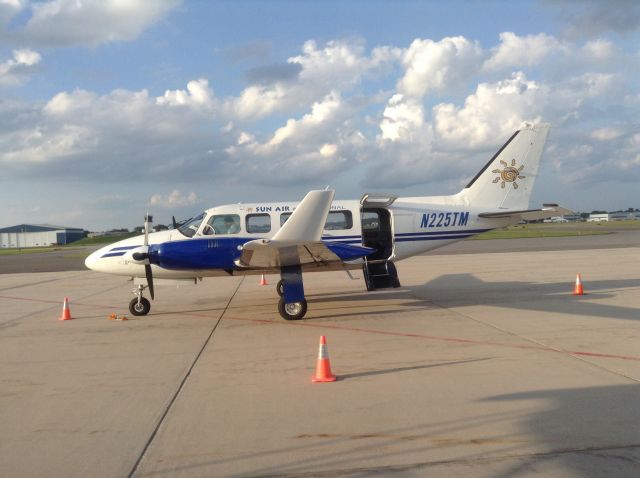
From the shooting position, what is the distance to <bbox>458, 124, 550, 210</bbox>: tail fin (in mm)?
15039

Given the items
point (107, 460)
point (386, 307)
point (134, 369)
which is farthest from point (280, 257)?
point (107, 460)

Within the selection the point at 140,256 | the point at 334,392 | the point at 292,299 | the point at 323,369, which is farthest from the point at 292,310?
the point at 334,392

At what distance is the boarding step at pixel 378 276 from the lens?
13.1m

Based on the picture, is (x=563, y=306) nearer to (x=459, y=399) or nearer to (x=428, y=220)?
(x=428, y=220)

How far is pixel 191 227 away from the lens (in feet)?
43.4

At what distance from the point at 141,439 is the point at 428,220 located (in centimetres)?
1055

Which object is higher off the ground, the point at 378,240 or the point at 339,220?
the point at 339,220

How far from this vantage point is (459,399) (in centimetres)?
601

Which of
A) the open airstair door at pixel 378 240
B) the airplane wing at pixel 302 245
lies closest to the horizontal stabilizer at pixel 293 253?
the airplane wing at pixel 302 245

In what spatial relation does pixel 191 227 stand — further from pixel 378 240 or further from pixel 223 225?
pixel 378 240

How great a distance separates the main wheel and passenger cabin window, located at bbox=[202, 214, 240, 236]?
2556mm

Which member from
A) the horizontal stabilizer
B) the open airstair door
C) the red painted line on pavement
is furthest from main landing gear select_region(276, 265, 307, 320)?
the open airstair door

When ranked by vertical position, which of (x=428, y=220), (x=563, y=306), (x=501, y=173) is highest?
(x=501, y=173)

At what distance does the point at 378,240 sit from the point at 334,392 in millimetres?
8292
